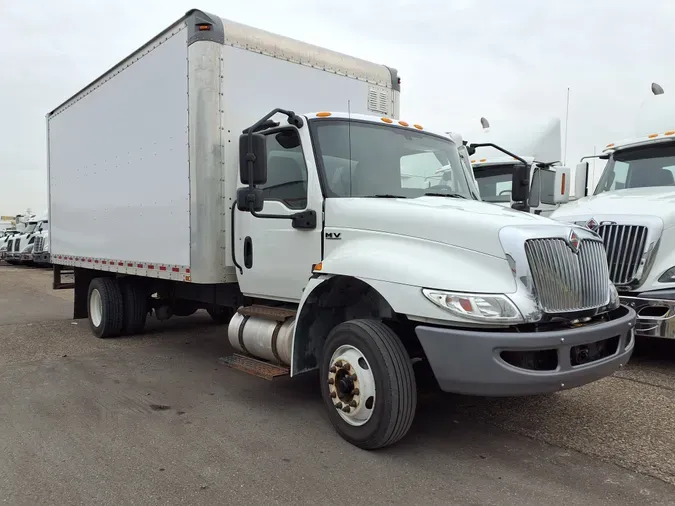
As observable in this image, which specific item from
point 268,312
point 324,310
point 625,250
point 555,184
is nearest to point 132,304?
point 268,312

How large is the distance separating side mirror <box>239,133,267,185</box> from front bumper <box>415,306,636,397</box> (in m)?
1.75

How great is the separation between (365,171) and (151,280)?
447cm

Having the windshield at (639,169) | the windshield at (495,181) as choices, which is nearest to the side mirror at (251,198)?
the windshield at (639,169)

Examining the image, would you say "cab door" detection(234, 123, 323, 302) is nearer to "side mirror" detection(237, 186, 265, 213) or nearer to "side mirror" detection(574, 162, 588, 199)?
"side mirror" detection(237, 186, 265, 213)

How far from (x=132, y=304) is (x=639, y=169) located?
7112 mm

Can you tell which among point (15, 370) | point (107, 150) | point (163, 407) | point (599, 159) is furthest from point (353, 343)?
point (599, 159)

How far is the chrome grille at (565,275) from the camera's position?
3480 millimetres

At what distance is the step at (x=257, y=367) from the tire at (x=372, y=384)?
71cm

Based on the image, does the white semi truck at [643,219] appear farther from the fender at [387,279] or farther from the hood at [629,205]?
the fender at [387,279]

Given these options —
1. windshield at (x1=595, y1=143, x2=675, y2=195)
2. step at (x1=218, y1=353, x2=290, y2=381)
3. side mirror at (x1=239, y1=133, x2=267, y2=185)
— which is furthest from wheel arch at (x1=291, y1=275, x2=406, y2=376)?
windshield at (x1=595, y1=143, x2=675, y2=195)

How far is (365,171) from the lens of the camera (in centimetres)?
459

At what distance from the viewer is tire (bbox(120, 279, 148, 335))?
26.2 ft

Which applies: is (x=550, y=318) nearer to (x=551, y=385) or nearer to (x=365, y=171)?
(x=551, y=385)

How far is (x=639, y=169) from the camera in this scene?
726 centimetres
